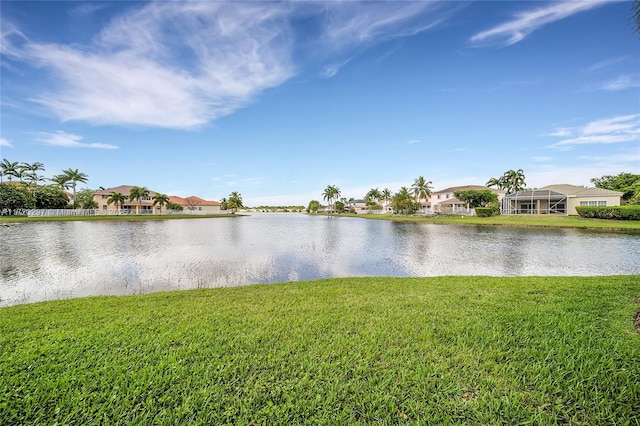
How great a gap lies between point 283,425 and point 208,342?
1.83m

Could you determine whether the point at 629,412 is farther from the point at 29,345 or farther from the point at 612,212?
the point at 612,212

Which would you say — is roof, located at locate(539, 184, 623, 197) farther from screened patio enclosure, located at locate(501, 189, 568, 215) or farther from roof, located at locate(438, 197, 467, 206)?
roof, located at locate(438, 197, 467, 206)

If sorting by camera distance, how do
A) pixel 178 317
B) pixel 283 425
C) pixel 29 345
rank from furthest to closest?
1. pixel 178 317
2. pixel 29 345
3. pixel 283 425

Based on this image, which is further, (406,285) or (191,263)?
(191,263)

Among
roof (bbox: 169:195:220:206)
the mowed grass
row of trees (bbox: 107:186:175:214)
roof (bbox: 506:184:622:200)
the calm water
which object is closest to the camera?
the mowed grass

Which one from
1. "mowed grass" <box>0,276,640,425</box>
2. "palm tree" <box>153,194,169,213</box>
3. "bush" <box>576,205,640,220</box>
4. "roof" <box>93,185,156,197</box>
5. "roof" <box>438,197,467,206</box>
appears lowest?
"mowed grass" <box>0,276,640,425</box>

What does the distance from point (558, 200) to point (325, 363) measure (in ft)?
180

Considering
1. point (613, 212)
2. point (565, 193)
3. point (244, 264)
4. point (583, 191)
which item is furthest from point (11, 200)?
point (583, 191)

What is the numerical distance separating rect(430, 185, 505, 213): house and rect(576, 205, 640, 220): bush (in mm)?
23313

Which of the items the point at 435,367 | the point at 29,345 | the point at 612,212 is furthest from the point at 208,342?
the point at 612,212

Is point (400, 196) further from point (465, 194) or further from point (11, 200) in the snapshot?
point (11, 200)

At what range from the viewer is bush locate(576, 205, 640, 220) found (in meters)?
29.8

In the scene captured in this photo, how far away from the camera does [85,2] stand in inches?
425

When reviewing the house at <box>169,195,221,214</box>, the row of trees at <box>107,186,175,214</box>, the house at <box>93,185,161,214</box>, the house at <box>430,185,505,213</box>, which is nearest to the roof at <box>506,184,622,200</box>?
the house at <box>430,185,505,213</box>
